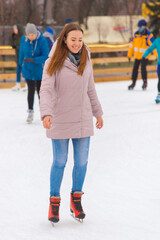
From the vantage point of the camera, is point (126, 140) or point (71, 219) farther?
point (126, 140)

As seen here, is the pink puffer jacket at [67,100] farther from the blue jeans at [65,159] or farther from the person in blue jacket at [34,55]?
the person in blue jacket at [34,55]

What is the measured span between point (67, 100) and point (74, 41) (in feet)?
1.24

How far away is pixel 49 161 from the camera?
15.2 feet

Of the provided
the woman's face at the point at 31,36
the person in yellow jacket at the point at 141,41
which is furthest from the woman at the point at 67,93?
the person in yellow jacket at the point at 141,41

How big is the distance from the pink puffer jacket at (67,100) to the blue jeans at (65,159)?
7 centimetres

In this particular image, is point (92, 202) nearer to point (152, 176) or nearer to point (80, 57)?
point (152, 176)

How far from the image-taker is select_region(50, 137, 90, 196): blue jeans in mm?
2865

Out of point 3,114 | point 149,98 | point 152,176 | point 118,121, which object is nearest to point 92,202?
point 152,176

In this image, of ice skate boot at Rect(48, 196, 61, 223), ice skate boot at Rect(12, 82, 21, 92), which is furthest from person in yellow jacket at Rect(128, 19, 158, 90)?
ice skate boot at Rect(48, 196, 61, 223)

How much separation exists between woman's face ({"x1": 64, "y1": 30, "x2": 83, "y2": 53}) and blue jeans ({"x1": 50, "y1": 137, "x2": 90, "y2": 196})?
590mm

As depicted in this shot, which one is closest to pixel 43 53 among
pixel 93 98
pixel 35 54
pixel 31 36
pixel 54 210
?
pixel 35 54

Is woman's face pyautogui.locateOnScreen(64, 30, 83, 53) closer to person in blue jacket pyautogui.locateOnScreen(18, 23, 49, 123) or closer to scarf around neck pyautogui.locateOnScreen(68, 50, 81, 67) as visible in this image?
scarf around neck pyautogui.locateOnScreen(68, 50, 81, 67)

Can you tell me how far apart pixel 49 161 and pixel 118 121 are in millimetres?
2432

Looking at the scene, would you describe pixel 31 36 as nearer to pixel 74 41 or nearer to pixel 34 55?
pixel 34 55
